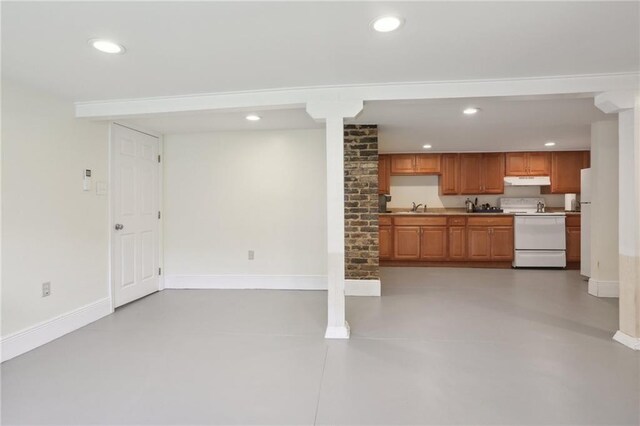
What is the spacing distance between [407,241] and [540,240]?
7.00 ft

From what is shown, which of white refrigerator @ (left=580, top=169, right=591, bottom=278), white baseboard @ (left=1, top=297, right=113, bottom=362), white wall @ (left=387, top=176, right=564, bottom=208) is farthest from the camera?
white wall @ (left=387, top=176, right=564, bottom=208)

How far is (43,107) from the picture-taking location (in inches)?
107

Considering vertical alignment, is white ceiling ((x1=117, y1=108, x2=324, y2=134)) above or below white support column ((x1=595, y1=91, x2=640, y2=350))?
above

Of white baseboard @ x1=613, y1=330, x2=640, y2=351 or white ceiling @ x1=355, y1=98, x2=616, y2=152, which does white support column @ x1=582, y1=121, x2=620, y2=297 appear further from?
white baseboard @ x1=613, y1=330, x2=640, y2=351

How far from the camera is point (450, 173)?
595 centimetres

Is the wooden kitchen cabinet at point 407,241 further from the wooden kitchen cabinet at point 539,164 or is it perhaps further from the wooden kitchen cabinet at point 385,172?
the wooden kitchen cabinet at point 539,164

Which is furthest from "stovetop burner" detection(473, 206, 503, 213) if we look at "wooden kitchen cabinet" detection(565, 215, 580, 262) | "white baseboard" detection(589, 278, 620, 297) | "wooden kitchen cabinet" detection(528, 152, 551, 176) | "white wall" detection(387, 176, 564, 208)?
"white baseboard" detection(589, 278, 620, 297)

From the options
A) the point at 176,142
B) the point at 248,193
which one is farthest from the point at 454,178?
the point at 176,142

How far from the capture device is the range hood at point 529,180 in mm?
5758

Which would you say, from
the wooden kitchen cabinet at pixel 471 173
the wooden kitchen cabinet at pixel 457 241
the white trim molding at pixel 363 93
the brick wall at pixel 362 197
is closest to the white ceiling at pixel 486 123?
the white trim molding at pixel 363 93

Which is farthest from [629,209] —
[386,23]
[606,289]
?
[386,23]

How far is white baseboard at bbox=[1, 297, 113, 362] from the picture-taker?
242cm

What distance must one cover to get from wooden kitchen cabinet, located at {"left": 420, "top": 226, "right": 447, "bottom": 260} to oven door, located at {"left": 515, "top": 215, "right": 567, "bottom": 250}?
1171 mm

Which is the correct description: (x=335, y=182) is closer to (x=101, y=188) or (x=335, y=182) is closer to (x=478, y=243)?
(x=101, y=188)
